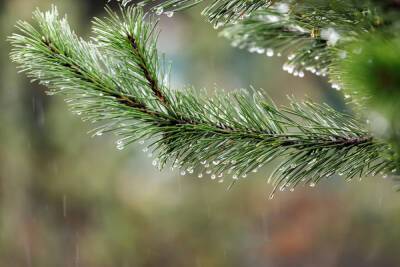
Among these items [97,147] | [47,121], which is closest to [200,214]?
[97,147]

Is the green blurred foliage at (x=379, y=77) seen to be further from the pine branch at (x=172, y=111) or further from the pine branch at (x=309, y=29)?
the pine branch at (x=172, y=111)

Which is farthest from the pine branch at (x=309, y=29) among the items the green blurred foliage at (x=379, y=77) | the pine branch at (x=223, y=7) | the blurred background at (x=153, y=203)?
the blurred background at (x=153, y=203)

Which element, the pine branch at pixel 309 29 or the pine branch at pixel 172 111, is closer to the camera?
the pine branch at pixel 309 29

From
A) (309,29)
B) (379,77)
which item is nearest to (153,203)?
(309,29)

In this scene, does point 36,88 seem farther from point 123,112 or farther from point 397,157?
point 397,157

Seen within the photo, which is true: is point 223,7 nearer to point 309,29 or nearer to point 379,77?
point 309,29

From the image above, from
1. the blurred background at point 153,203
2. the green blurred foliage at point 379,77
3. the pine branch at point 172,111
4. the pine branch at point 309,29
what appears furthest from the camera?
the blurred background at point 153,203

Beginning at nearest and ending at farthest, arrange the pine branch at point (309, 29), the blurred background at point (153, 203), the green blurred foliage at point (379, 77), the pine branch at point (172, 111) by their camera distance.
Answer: the green blurred foliage at point (379, 77)
the pine branch at point (309, 29)
the pine branch at point (172, 111)
the blurred background at point (153, 203)
